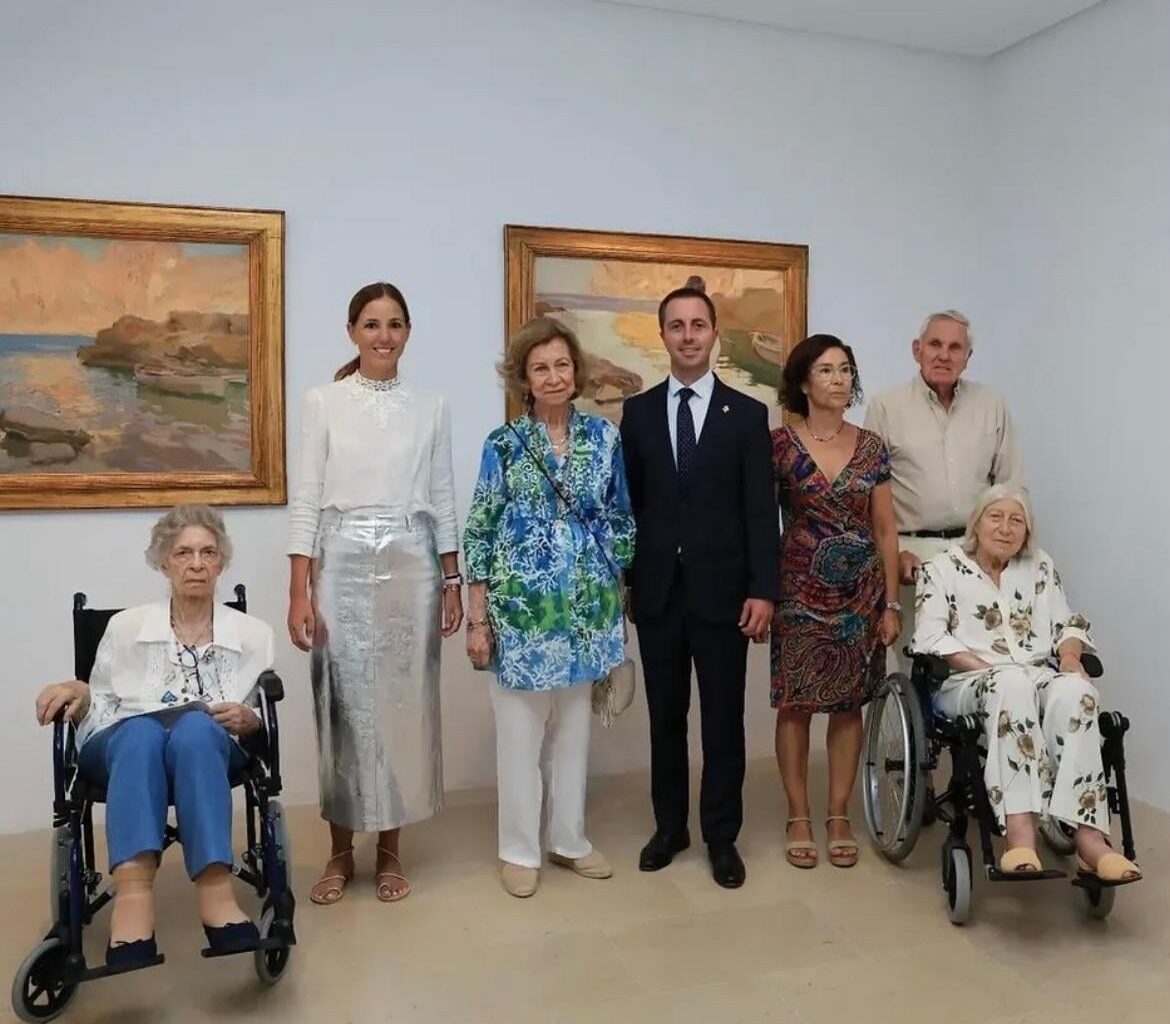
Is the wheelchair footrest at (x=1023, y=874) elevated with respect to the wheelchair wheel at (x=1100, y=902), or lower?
elevated

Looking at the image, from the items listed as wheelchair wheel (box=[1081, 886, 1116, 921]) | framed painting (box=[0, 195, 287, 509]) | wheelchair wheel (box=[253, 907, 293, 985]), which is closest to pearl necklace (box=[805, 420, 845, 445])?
wheelchair wheel (box=[1081, 886, 1116, 921])

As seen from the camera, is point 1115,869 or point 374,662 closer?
point 1115,869

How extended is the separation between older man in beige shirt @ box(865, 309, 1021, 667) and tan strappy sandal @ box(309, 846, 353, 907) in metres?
1.85

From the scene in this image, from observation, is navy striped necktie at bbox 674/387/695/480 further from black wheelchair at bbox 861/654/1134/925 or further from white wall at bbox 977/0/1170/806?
white wall at bbox 977/0/1170/806

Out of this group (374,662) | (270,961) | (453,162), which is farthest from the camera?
(453,162)

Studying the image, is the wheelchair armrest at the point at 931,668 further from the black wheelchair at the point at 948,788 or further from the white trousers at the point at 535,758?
the white trousers at the point at 535,758

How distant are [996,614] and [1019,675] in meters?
0.27

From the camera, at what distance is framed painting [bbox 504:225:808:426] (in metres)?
Answer: 3.83

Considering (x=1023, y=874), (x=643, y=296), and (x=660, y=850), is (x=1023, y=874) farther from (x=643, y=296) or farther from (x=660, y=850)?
(x=643, y=296)

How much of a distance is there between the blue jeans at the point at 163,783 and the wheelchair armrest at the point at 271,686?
0.49ft

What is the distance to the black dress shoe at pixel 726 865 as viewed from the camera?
2990 mm

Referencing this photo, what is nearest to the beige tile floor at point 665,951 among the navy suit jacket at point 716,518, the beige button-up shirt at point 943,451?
the navy suit jacket at point 716,518

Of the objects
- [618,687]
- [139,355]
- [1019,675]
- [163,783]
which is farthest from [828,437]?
[139,355]

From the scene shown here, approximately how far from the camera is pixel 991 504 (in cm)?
303
